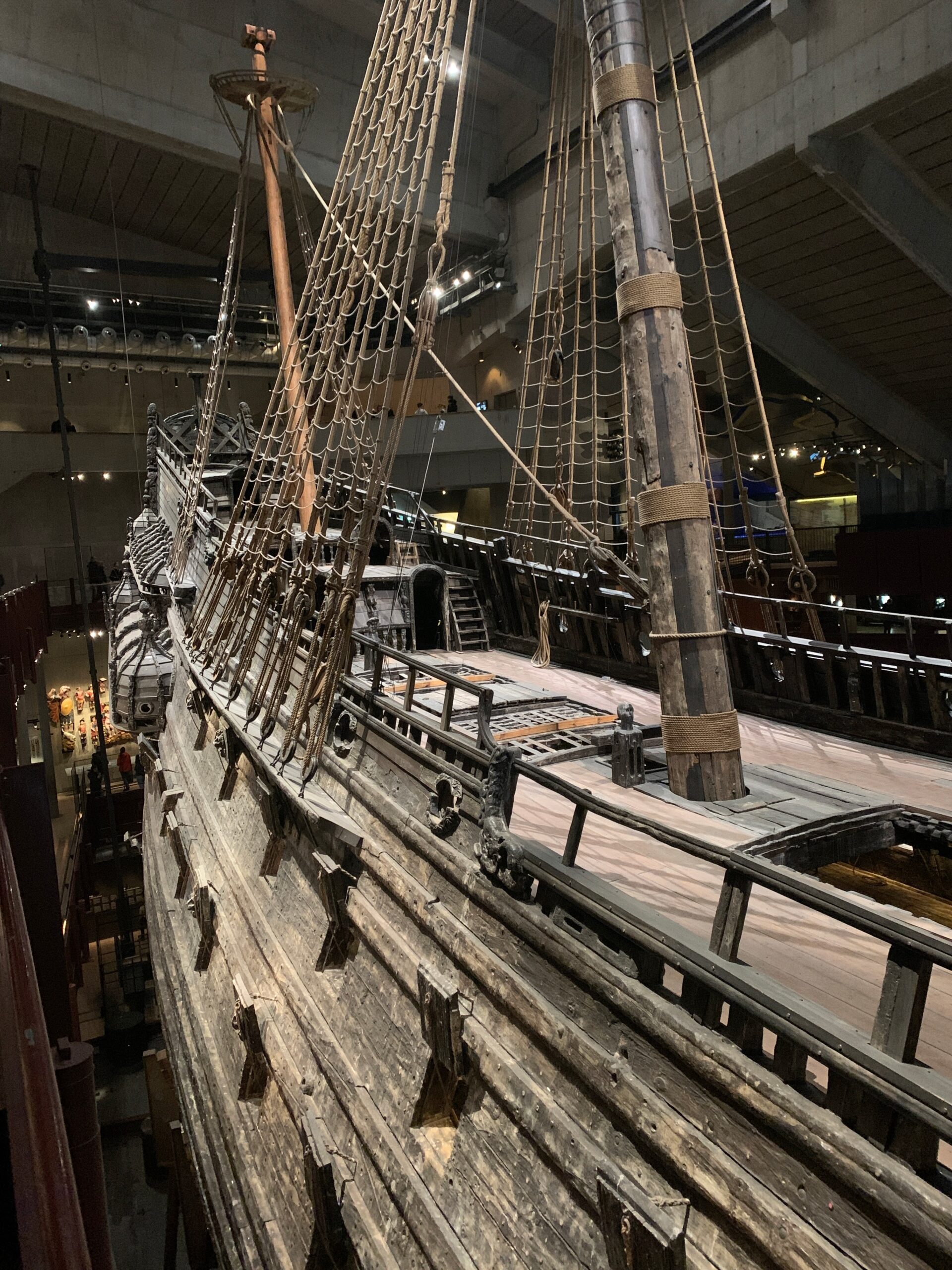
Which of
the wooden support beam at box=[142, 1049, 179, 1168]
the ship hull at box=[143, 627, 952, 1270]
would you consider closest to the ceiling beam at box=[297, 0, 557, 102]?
the ship hull at box=[143, 627, 952, 1270]

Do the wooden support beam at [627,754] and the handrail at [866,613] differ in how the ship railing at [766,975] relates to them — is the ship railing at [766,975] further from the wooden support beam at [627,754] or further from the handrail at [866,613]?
the handrail at [866,613]

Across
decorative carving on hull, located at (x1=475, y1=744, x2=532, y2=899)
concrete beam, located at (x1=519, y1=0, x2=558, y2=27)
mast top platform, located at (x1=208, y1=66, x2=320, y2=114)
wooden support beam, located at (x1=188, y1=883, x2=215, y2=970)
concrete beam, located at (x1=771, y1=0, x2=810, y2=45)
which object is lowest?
wooden support beam, located at (x1=188, y1=883, x2=215, y2=970)

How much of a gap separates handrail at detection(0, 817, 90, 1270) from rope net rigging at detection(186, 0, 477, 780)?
187cm

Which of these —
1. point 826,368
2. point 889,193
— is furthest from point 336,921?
point 826,368

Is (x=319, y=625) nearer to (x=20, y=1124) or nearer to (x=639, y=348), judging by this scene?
(x=639, y=348)

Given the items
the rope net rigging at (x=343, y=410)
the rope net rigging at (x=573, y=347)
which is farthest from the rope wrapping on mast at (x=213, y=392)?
the rope net rigging at (x=573, y=347)

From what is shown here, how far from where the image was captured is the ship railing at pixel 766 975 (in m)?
1.17

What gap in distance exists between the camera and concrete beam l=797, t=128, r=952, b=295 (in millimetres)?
6160

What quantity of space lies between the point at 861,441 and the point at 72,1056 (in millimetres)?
9168

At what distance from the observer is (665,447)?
109 inches

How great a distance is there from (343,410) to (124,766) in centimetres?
1068

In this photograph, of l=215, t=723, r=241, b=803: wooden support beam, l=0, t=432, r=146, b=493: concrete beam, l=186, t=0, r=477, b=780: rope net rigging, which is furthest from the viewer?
l=0, t=432, r=146, b=493: concrete beam

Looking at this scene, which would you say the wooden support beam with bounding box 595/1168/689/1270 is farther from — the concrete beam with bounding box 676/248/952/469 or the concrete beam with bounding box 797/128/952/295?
the concrete beam with bounding box 676/248/952/469

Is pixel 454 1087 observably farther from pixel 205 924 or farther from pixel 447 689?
pixel 205 924
